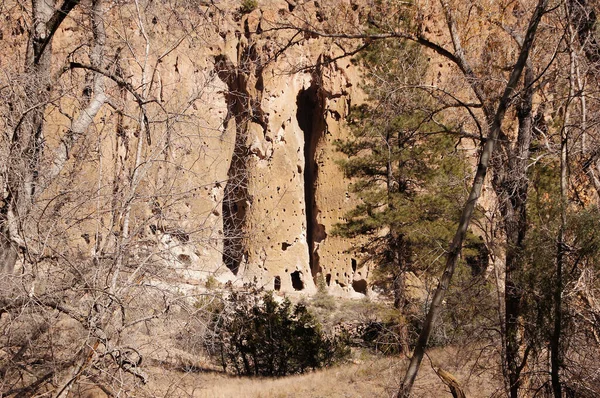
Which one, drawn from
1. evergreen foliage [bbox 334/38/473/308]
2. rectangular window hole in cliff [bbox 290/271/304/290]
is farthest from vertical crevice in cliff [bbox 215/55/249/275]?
rectangular window hole in cliff [bbox 290/271/304/290]

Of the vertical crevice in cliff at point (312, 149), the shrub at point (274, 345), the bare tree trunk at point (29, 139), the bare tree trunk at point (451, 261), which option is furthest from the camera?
the vertical crevice in cliff at point (312, 149)

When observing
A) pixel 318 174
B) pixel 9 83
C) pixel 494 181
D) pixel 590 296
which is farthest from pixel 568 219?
pixel 318 174

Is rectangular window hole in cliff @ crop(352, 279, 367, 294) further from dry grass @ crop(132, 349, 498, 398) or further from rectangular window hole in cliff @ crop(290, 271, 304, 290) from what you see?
dry grass @ crop(132, 349, 498, 398)

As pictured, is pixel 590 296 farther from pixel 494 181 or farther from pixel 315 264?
pixel 315 264

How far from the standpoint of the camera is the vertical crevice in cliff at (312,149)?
78.2 feet

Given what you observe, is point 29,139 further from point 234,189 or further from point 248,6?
point 248,6

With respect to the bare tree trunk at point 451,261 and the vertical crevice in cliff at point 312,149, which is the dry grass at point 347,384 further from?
the vertical crevice in cliff at point 312,149

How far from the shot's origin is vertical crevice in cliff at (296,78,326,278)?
78.2 feet

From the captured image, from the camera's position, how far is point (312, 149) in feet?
80.8

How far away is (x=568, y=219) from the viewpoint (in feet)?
14.9

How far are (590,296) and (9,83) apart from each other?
15.1 ft

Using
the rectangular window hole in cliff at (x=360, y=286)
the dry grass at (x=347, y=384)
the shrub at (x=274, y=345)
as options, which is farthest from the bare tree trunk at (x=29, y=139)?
the rectangular window hole in cliff at (x=360, y=286)

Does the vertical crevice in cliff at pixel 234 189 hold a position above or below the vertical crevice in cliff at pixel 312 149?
A: below

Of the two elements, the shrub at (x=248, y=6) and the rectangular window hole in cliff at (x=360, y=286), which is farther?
the shrub at (x=248, y=6)
